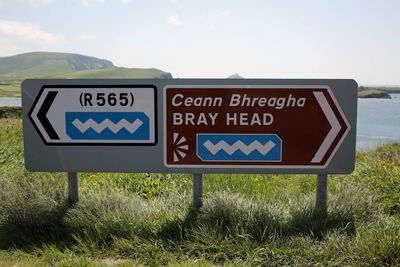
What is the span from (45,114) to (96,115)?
68 cm

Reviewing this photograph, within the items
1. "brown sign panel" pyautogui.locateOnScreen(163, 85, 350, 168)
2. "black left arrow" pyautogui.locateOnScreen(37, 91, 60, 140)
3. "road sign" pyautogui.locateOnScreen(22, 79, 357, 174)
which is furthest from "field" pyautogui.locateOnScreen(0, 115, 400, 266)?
"black left arrow" pyautogui.locateOnScreen(37, 91, 60, 140)

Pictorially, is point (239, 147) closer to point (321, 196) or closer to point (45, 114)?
point (321, 196)

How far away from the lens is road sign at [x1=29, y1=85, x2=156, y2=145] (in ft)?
12.7

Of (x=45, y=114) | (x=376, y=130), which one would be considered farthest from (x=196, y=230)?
(x=376, y=130)

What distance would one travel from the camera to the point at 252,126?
12.4 ft

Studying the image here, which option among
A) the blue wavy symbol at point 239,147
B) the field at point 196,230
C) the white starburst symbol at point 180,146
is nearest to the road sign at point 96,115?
the white starburst symbol at point 180,146

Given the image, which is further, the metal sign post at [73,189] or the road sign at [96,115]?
the metal sign post at [73,189]

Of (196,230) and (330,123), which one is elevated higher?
(330,123)

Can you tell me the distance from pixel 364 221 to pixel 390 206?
0.81 m

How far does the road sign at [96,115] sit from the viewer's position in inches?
152

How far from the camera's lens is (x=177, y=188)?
4840 mm

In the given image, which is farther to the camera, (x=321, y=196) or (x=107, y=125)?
(x=107, y=125)

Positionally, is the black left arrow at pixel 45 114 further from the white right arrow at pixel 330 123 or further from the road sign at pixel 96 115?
the white right arrow at pixel 330 123

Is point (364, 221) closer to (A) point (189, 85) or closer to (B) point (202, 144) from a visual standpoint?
(B) point (202, 144)
